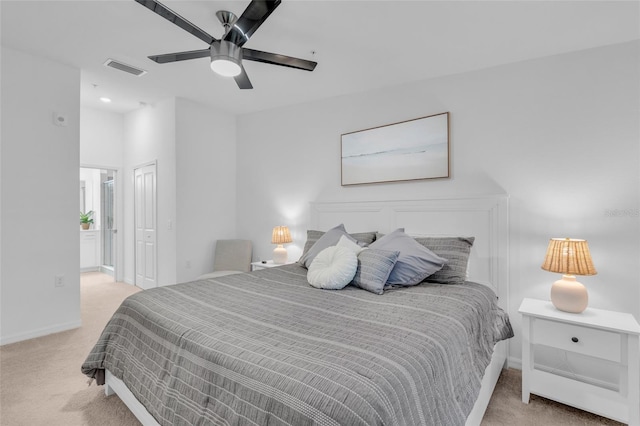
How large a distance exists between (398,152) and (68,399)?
3.26 m

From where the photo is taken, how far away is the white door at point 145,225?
4.35 m

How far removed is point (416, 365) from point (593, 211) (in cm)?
214

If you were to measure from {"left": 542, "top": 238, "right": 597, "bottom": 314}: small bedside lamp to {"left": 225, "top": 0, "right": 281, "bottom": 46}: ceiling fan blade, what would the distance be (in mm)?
2308

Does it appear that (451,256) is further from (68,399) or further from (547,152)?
(68,399)

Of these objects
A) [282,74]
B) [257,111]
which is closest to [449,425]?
[282,74]

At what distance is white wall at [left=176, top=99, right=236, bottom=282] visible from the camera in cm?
403

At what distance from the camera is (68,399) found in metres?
1.99

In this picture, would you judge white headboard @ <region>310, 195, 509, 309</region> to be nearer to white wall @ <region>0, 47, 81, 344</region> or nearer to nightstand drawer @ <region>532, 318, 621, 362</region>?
nightstand drawer @ <region>532, 318, 621, 362</region>

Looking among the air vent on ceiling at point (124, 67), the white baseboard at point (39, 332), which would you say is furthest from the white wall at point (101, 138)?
the white baseboard at point (39, 332)

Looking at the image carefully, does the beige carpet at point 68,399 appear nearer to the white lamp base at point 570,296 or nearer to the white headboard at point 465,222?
the white lamp base at point 570,296

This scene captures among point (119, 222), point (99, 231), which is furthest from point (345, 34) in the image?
point (99, 231)

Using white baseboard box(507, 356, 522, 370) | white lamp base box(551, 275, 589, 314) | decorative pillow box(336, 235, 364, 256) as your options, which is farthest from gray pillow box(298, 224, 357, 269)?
white baseboard box(507, 356, 522, 370)

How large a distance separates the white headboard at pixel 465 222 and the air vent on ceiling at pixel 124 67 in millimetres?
2607

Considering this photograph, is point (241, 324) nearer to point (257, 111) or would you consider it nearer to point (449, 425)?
point (449, 425)
